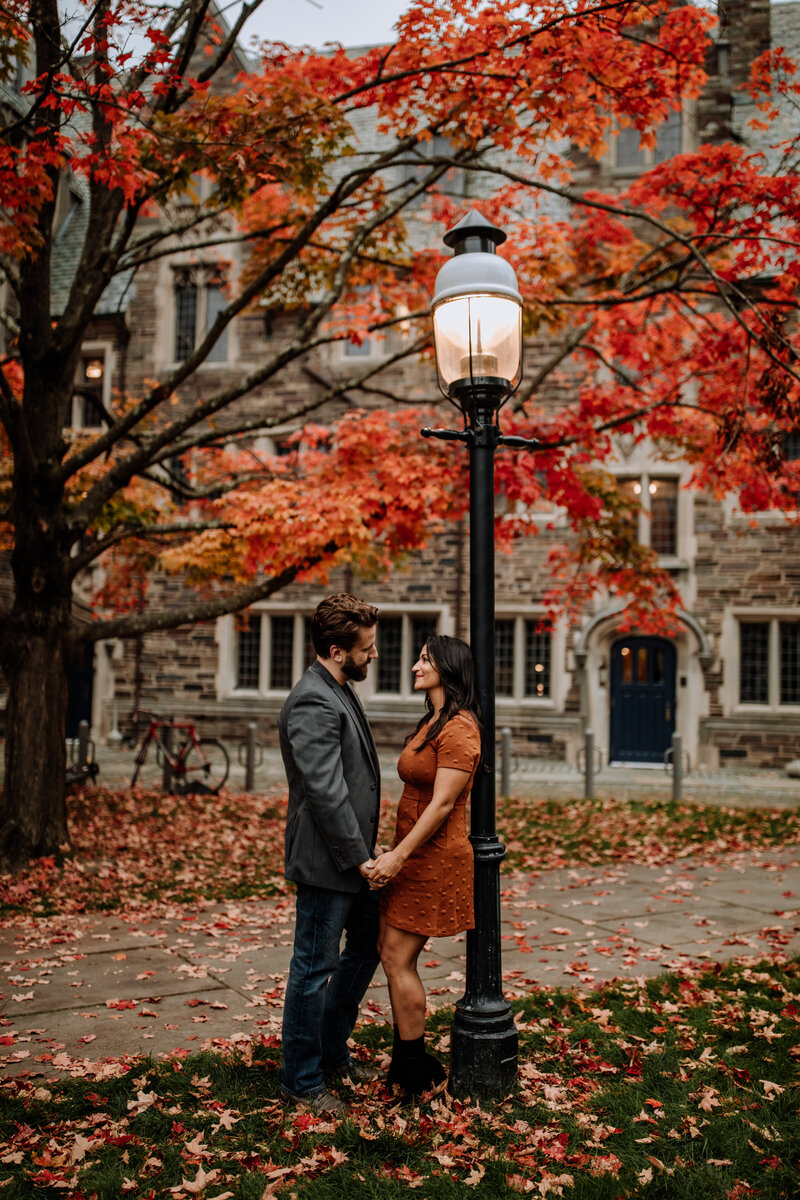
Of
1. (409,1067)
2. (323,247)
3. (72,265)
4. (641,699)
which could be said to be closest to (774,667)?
(641,699)

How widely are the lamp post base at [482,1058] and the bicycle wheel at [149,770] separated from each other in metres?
10.1

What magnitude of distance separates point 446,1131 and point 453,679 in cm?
166

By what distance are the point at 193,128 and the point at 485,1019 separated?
6720 millimetres

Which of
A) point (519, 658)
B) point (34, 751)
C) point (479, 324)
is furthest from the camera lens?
point (519, 658)

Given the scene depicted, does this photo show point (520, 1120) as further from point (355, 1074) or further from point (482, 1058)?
point (355, 1074)

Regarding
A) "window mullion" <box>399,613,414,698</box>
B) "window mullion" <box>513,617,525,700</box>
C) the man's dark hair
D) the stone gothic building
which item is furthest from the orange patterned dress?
"window mullion" <box>399,613,414,698</box>

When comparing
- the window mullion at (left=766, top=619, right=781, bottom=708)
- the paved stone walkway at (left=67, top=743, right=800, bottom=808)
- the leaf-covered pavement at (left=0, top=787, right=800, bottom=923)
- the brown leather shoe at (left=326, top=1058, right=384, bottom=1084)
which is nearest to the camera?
the brown leather shoe at (left=326, top=1058, right=384, bottom=1084)

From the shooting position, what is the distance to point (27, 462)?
8.23 meters

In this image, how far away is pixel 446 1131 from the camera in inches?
136

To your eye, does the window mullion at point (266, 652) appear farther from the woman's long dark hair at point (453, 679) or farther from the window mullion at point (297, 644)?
the woman's long dark hair at point (453, 679)

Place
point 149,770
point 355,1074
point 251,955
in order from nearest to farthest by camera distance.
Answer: point 355,1074, point 251,955, point 149,770

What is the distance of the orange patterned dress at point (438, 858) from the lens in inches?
139

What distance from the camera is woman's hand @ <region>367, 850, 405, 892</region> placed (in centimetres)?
347

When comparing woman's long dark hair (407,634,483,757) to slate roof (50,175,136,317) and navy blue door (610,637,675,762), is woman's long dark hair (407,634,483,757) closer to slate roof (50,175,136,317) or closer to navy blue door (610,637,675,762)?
navy blue door (610,637,675,762)
